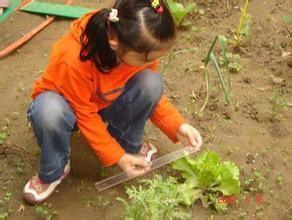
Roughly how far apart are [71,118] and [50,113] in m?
0.09

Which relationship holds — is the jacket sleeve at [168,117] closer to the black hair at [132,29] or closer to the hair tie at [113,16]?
the black hair at [132,29]

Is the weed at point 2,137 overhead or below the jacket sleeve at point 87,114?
below

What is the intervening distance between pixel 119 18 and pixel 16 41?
4.62 feet

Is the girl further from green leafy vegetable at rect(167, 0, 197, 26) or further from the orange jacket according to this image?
green leafy vegetable at rect(167, 0, 197, 26)

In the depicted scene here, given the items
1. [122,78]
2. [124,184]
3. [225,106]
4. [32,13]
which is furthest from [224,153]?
[32,13]

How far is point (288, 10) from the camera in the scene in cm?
329

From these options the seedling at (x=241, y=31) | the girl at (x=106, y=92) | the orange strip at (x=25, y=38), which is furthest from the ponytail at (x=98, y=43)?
the seedling at (x=241, y=31)

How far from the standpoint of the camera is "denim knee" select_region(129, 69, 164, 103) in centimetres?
208

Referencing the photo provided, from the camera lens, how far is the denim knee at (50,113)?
1.90 meters

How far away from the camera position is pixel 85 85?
1.90 meters

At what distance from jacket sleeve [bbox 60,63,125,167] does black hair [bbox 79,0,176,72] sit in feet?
0.32

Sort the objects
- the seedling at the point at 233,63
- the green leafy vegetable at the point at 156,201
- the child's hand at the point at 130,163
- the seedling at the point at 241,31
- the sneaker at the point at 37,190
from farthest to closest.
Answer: the seedling at the point at 241,31
the seedling at the point at 233,63
the sneaker at the point at 37,190
the child's hand at the point at 130,163
the green leafy vegetable at the point at 156,201

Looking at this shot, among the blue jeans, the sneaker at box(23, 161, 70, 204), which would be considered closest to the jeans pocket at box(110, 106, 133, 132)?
the blue jeans

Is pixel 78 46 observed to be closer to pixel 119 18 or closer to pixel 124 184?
pixel 119 18
